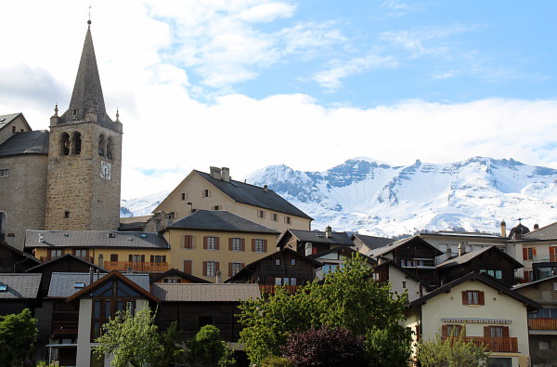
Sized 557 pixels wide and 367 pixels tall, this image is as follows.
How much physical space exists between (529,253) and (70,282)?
150 feet

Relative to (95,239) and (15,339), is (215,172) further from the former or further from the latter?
(15,339)

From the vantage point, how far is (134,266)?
218 ft

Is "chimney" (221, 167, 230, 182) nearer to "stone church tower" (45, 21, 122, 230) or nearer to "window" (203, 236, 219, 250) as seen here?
"stone church tower" (45, 21, 122, 230)

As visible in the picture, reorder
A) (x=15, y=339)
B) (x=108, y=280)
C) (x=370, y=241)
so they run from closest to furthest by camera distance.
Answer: (x=15, y=339) → (x=108, y=280) → (x=370, y=241)

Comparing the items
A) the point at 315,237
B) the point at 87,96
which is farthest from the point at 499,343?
the point at 87,96

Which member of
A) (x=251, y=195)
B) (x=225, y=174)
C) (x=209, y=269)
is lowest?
(x=209, y=269)

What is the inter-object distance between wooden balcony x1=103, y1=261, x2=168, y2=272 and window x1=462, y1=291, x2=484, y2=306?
25.5 metres

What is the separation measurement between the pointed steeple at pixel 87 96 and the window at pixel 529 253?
43.6 m

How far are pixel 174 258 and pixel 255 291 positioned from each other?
16.1 meters

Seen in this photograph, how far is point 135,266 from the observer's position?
66.4 metres


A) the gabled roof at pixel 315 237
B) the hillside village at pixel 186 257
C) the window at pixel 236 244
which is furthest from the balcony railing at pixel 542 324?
the gabled roof at pixel 315 237

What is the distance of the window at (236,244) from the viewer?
69.2m

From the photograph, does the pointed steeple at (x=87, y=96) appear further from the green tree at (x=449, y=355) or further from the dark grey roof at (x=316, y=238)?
the green tree at (x=449, y=355)

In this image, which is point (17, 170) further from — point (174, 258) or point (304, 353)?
point (304, 353)
